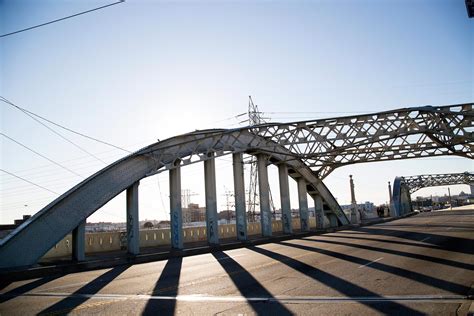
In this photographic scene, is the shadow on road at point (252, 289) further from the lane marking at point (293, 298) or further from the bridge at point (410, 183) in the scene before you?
the bridge at point (410, 183)

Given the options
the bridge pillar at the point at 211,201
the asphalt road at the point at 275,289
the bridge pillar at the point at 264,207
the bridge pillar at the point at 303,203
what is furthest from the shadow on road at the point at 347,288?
the bridge pillar at the point at 303,203

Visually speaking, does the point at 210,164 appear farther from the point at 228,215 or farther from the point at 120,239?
the point at 228,215

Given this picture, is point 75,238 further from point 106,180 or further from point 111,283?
point 111,283

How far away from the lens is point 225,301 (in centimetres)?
805

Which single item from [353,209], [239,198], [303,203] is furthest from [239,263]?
[353,209]

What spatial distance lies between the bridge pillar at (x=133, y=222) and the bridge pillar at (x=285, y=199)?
638 inches

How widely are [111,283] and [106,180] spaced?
9.28 meters

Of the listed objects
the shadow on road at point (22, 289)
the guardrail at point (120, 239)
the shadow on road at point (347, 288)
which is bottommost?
the shadow on road at point (22, 289)

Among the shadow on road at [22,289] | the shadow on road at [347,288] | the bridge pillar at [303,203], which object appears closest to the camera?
the shadow on road at [347,288]

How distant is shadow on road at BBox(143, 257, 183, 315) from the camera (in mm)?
7494

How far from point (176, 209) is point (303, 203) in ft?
59.2

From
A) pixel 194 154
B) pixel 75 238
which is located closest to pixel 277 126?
pixel 194 154

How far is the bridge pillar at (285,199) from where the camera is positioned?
33.9 m

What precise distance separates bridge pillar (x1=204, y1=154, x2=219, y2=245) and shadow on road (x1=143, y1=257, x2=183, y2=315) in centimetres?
1073
